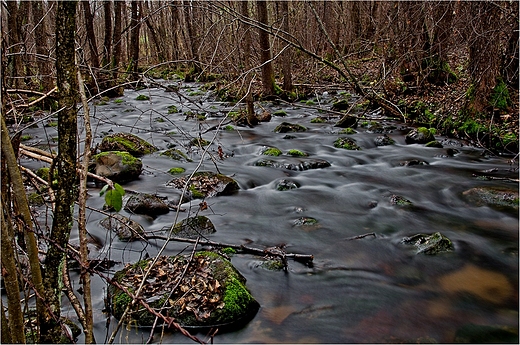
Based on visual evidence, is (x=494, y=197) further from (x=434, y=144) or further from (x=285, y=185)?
(x=285, y=185)

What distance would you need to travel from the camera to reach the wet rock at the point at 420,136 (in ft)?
31.9

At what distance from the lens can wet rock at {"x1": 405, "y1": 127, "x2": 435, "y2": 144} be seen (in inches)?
382

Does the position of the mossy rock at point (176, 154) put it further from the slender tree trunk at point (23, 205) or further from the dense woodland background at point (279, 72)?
the slender tree trunk at point (23, 205)

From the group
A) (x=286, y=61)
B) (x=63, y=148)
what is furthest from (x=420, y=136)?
(x=63, y=148)

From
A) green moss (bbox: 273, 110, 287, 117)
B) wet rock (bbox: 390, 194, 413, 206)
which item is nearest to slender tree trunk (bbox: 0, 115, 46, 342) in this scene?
wet rock (bbox: 390, 194, 413, 206)

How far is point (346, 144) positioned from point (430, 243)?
4.93 meters

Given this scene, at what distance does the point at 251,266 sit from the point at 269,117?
8429 mm

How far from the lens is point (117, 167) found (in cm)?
780

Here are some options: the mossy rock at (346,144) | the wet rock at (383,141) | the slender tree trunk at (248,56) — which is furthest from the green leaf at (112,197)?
the slender tree trunk at (248,56)

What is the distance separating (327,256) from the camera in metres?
5.25

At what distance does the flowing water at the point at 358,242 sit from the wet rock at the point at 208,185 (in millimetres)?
165

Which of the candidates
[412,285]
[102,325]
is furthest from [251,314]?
[412,285]

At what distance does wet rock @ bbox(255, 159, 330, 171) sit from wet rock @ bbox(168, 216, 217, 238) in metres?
3.18

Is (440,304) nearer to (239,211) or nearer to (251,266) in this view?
(251,266)
